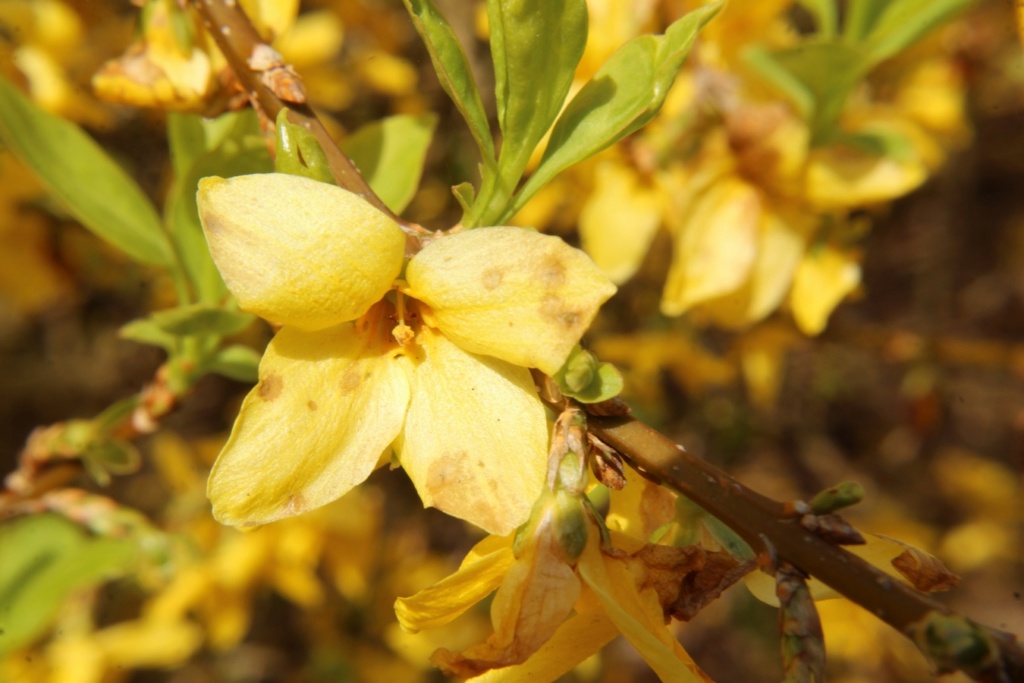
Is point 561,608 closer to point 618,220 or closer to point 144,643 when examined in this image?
point 618,220

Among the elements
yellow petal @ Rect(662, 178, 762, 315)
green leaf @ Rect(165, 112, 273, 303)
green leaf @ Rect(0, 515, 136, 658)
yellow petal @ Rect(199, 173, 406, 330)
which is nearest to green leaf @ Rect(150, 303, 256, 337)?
green leaf @ Rect(165, 112, 273, 303)

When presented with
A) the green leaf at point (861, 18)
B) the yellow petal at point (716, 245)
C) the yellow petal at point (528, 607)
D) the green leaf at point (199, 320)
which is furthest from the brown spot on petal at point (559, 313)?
the green leaf at point (861, 18)

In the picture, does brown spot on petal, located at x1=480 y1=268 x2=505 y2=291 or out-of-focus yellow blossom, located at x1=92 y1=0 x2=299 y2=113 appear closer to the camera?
brown spot on petal, located at x1=480 y1=268 x2=505 y2=291

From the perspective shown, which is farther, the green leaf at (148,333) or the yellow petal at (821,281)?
the yellow petal at (821,281)

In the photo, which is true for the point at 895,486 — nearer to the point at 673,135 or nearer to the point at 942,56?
the point at 942,56

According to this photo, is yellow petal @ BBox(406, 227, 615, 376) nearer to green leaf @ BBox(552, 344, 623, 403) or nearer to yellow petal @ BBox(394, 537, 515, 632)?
A: green leaf @ BBox(552, 344, 623, 403)

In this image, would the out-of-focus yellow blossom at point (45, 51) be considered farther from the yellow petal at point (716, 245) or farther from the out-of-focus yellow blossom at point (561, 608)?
the out-of-focus yellow blossom at point (561, 608)

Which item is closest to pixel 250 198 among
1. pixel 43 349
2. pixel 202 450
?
pixel 202 450

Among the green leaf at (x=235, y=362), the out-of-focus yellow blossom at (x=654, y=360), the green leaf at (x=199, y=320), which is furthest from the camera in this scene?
the out-of-focus yellow blossom at (x=654, y=360)
